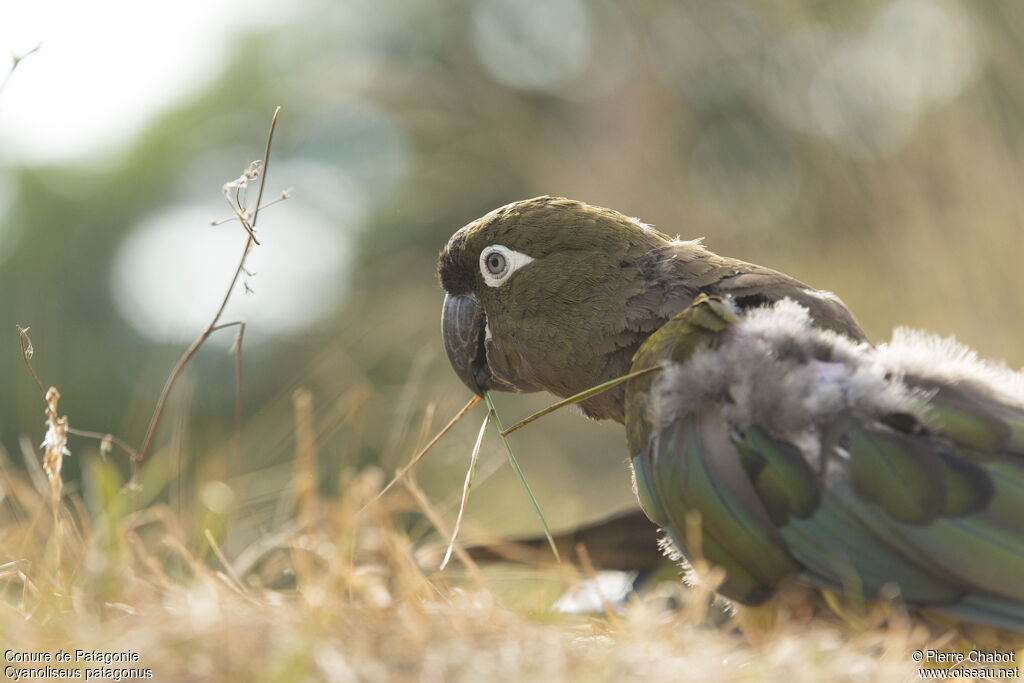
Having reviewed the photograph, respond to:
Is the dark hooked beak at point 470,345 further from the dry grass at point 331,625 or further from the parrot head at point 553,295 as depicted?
the dry grass at point 331,625

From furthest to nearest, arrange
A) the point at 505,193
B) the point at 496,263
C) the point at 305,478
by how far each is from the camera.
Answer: the point at 505,193 < the point at 496,263 < the point at 305,478

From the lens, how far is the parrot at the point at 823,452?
1343 mm

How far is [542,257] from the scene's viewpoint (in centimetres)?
196

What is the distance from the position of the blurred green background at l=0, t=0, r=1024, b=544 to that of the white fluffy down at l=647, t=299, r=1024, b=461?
2.21 feet

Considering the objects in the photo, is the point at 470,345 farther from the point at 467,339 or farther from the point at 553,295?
the point at 553,295

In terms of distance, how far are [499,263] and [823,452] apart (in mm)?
891

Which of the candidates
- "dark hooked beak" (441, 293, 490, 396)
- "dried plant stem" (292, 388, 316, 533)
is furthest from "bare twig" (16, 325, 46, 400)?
"dark hooked beak" (441, 293, 490, 396)

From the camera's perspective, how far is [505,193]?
7953 mm

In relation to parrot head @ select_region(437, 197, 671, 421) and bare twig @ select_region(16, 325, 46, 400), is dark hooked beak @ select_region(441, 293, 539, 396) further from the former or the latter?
bare twig @ select_region(16, 325, 46, 400)

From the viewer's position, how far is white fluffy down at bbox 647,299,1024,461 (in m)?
1.43

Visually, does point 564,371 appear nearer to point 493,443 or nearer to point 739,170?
point 493,443

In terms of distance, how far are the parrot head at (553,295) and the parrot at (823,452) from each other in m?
0.10

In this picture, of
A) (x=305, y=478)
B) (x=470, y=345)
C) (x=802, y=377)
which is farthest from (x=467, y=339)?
(x=802, y=377)

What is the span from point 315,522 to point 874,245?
4398mm
